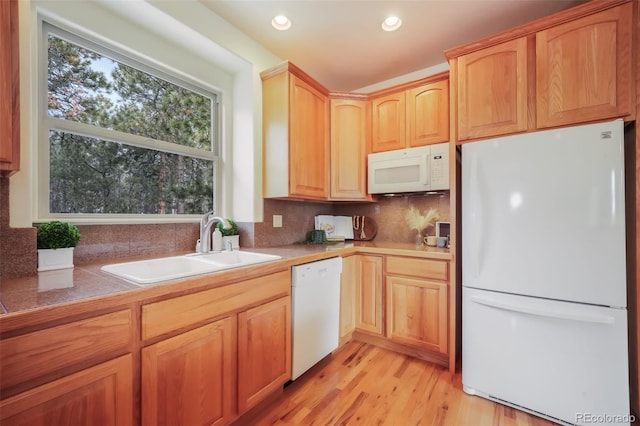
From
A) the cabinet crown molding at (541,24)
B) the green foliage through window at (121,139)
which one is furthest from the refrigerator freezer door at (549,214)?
the green foliage through window at (121,139)

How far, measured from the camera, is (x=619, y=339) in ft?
4.50

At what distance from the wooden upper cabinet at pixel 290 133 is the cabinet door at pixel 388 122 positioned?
0.57 meters

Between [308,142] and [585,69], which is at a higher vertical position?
[585,69]

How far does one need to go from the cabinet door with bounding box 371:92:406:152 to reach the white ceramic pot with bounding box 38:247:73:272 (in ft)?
7.71

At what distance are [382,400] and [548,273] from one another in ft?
4.09

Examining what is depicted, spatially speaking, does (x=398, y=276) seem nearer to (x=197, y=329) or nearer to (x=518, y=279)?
(x=518, y=279)

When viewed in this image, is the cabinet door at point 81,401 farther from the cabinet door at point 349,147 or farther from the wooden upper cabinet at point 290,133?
the cabinet door at point 349,147

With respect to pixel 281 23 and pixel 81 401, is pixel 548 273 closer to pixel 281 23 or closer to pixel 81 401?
pixel 81 401

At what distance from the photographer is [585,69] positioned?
1.50 meters

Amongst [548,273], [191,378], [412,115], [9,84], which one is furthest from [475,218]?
[9,84]

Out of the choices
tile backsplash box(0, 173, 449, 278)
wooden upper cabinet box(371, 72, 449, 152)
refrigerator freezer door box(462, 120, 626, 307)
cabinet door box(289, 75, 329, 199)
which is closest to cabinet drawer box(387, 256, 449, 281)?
refrigerator freezer door box(462, 120, 626, 307)

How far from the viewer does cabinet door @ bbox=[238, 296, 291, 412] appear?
1418 millimetres

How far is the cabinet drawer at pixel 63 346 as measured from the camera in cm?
75

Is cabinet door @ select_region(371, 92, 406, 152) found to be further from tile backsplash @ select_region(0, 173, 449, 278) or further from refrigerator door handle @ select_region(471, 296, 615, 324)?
refrigerator door handle @ select_region(471, 296, 615, 324)
